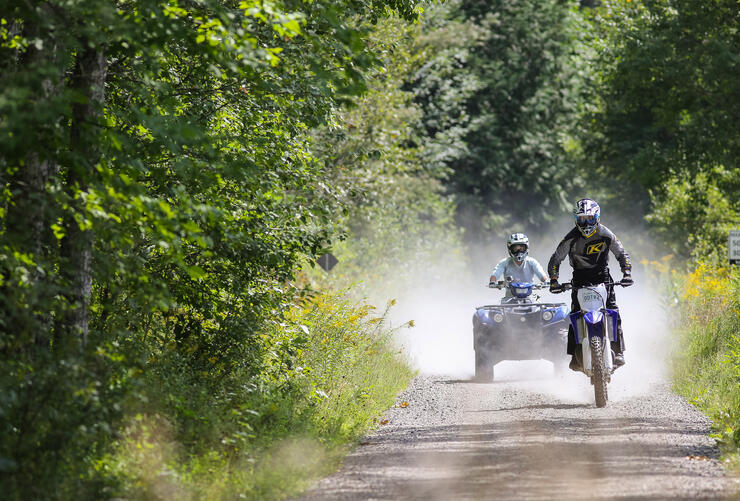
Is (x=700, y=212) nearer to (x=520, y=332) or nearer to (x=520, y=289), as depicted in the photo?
(x=520, y=289)

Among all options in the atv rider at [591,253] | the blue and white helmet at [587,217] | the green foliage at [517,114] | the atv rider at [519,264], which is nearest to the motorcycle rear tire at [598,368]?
the atv rider at [591,253]

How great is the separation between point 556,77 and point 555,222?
756cm

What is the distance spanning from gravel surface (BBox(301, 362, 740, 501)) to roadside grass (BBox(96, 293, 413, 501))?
34cm

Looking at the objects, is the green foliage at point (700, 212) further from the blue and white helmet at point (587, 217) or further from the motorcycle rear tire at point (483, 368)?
the blue and white helmet at point (587, 217)

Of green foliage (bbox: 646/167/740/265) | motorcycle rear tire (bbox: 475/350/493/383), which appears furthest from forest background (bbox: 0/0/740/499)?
green foliage (bbox: 646/167/740/265)

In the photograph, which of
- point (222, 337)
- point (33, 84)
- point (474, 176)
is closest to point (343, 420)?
point (222, 337)

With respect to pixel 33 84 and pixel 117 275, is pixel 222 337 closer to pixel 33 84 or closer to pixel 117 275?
pixel 117 275

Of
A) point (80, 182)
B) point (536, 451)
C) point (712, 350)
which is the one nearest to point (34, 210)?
point (80, 182)

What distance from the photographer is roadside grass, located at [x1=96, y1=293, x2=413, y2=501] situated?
803cm

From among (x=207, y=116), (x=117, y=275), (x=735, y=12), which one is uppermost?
(x=735, y=12)

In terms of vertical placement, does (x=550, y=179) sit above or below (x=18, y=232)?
above

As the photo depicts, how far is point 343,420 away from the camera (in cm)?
1156

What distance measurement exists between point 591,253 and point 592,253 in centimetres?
1

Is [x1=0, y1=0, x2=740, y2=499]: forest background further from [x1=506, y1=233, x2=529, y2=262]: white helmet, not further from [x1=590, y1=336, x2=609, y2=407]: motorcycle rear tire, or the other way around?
[x1=506, y1=233, x2=529, y2=262]: white helmet
